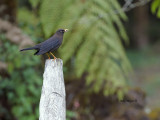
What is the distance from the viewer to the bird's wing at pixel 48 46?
194cm

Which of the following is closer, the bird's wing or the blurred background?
the bird's wing

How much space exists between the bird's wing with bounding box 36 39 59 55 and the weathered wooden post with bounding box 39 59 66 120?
0.12m

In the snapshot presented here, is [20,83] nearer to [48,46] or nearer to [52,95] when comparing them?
[48,46]

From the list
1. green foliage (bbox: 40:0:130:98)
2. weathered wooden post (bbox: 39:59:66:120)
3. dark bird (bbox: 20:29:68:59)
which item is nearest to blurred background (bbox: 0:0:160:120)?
green foliage (bbox: 40:0:130:98)

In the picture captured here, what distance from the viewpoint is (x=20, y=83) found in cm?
330

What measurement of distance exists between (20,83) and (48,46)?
147 cm

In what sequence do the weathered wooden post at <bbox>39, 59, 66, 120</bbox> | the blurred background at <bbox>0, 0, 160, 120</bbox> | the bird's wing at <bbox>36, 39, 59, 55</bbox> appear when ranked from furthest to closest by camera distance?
the blurred background at <bbox>0, 0, 160, 120</bbox> → the bird's wing at <bbox>36, 39, 59, 55</bbox> → the weathered wooden post at <bbox>39, 59, 66, 120</bbox>

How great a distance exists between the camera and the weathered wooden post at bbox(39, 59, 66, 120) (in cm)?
181

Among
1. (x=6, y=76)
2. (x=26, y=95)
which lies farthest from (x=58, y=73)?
(x=6, y=76)

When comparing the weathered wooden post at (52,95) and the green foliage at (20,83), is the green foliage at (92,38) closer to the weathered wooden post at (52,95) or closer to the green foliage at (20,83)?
the green foliage at (20,83)

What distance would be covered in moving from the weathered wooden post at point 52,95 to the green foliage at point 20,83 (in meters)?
1.27

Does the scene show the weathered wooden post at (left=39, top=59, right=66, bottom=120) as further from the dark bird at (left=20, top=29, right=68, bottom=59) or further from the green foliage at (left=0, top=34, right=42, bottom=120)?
the green foliage at (left=0, top=34, right=42, bottom=120)

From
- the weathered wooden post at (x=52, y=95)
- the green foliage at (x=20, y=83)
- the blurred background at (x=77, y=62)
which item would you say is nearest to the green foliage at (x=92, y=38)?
the blurred background at (x=77, y=62)

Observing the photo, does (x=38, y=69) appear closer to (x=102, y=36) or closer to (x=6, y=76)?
(x=6, y=76)
